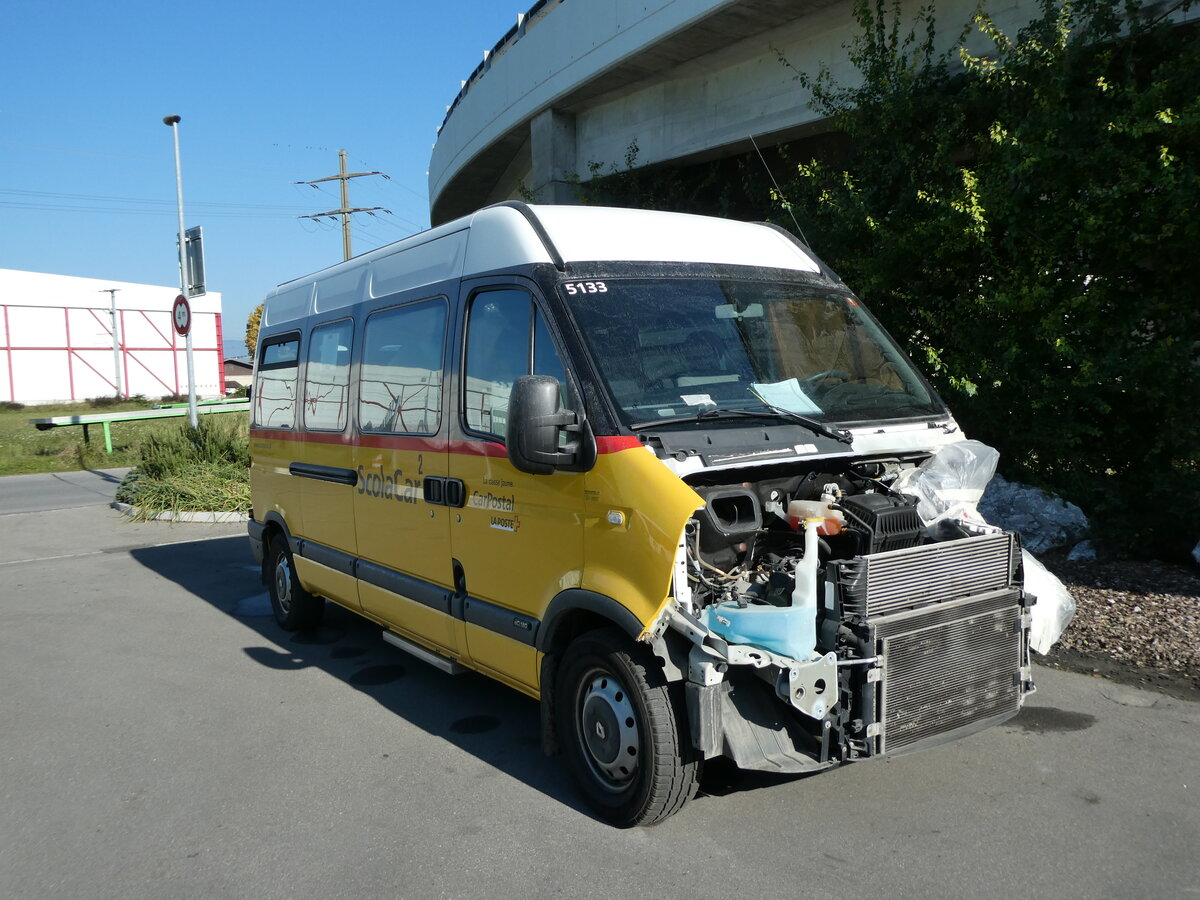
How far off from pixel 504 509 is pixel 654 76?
10.9 m

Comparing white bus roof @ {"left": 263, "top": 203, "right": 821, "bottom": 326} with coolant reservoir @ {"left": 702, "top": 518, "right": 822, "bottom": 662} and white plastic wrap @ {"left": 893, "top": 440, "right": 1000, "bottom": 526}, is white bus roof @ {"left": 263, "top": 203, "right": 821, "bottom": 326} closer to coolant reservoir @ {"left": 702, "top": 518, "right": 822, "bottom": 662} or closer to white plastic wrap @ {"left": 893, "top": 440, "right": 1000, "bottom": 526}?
white plastic wrap @ {"left": 893, "top": 440, "right": 1000, "bottom": 526}

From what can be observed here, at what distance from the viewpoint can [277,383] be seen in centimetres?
742

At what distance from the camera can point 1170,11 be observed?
7.33 metres

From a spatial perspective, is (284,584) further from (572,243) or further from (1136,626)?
(1136,626)

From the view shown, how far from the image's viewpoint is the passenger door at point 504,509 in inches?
160

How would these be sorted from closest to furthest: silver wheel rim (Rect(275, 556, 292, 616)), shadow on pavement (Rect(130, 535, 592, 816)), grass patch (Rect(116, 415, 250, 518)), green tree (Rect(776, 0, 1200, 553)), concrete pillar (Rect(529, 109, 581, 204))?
shadow on pavement (Rect(130, 535, 592, 816))
green tree (Rect(776, 0, 1200, 553))
silver wheel rim (Rect(275, 556, 292, 616))
grass patch (Rect(116, 415, 250, 518))
concrete pillar (Rect(529, 109, 581, 204))

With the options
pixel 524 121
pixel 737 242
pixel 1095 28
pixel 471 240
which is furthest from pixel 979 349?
pixel 524 121

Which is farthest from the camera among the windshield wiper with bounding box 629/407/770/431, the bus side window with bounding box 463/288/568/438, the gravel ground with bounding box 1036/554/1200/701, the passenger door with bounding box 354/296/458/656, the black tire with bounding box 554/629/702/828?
the gravel ground with bounding box 1036/554/1200/701

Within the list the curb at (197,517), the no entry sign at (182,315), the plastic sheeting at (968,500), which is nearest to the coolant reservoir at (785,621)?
the plastic sheeting at (968,500)

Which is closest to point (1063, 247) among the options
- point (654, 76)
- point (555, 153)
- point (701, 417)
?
point (701, 417)

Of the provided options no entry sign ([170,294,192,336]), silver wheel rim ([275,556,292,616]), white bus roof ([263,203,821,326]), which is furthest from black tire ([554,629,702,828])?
no entry sign ([170,294,192,336])

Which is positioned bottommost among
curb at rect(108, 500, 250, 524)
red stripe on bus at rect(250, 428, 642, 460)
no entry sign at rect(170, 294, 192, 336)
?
curb at rect(108, 500, 250, 524)

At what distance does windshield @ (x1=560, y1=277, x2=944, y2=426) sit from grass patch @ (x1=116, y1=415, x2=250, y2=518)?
1039 cm

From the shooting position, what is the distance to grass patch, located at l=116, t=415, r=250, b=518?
43.8ft
